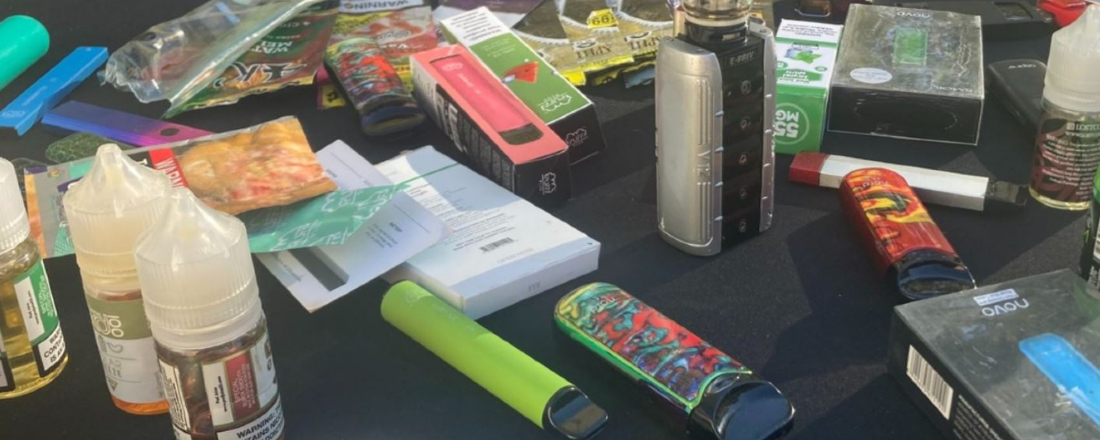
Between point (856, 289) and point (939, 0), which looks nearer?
point (856, 289)

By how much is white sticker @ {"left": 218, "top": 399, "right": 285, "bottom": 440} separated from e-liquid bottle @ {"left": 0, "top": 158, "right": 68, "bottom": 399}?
14 cm

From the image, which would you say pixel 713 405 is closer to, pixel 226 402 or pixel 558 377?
pixel 558 377

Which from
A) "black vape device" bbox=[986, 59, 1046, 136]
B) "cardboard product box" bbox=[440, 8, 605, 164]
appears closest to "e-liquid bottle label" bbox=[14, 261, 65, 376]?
"cardboard product box" bbox=[440, 8, 605, 164]

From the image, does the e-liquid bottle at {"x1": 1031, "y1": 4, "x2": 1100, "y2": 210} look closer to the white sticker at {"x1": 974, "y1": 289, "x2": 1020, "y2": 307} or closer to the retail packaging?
the white sticker at {"x1": 974, "y1": 289, "x2": 1020, "y2": 307}

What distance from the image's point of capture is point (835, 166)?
0.85 metres

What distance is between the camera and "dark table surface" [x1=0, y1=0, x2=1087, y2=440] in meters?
0.64

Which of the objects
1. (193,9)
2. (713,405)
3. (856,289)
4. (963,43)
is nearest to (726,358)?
(713,405)

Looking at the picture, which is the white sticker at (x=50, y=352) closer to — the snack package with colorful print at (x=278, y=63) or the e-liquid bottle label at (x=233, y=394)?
the e-liquid bottle label at (x=233, y=394)

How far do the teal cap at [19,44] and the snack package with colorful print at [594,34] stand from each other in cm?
47

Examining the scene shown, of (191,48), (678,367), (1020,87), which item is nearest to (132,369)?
(678,367)

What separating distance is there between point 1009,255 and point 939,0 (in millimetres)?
410

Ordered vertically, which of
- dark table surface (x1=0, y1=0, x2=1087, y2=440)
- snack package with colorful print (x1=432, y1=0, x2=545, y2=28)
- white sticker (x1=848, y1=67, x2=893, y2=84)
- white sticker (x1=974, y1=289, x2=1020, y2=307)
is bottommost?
dark table surface (x1=0, y1=0, x2=1087, y2=440)

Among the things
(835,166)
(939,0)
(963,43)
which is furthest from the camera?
(939,0)

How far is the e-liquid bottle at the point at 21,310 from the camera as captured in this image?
62 centimetres
